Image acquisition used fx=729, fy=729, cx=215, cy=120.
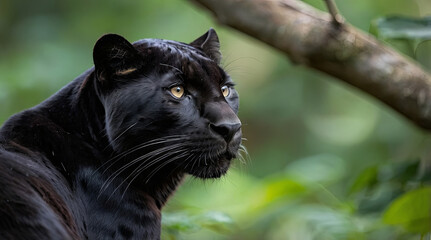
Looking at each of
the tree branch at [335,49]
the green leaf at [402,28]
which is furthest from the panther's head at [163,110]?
the green leaf at [402,28]

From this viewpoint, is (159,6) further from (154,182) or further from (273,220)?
(154,182)

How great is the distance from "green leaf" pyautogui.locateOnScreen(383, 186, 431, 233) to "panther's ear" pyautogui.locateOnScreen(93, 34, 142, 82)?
4.31ft

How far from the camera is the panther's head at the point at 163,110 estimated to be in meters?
2.44

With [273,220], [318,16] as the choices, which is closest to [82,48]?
[273,220]

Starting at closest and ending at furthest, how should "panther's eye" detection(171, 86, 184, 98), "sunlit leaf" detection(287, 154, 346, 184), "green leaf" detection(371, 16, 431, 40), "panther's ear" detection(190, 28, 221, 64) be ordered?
"panther's eye" detection(171, 86, 184, 98)
"panther's ear" detection(190, 28, 221, 64)
"green leaf" detection(371, 16, 431, 40)
"sunlit leaf" detection(287, 154, 346, 184)

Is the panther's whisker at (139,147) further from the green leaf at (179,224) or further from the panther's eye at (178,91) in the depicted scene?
the green leaf at (179,224)

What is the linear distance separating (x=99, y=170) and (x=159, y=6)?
5.19 metres

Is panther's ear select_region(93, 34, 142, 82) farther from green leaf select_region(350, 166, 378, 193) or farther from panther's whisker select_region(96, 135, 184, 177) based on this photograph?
green leaf select_region(350, 166, 378, 193)

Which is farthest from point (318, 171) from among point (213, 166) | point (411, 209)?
point (213, 166)

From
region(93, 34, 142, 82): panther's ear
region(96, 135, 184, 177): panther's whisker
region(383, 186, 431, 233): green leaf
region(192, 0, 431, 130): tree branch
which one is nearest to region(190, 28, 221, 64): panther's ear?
region(192, 0, 431, 130): tree branch

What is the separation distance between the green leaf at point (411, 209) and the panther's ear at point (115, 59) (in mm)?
1313

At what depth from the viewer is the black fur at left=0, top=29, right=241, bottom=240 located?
7.90ft

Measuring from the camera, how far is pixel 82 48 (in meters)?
6.84

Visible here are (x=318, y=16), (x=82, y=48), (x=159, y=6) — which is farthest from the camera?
(x=159, y=6)
